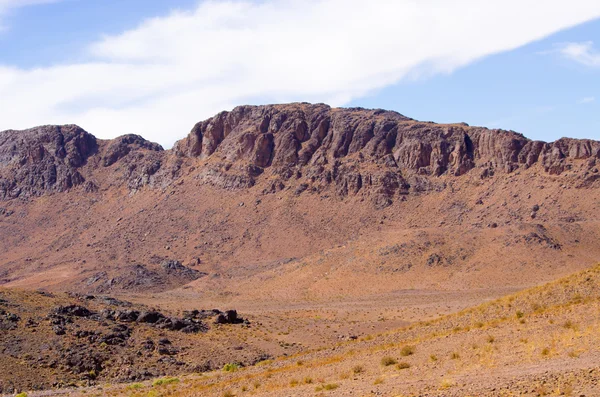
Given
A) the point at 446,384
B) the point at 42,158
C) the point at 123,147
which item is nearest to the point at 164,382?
the point at 446,384

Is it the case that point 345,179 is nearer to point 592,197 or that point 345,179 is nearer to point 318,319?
point 592,197

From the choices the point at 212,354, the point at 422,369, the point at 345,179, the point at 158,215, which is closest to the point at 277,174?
the point at 345,179

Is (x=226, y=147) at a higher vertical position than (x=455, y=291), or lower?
higher

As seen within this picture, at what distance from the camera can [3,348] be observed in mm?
38719

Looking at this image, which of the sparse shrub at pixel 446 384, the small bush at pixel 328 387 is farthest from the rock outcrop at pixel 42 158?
the sparse shrub at pixel 446 384

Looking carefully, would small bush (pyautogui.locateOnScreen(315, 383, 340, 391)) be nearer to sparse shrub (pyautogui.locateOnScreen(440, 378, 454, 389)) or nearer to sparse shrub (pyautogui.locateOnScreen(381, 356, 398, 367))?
sparse shrub (pyautogui.locateOnScreen(381, 356, 398, 367))

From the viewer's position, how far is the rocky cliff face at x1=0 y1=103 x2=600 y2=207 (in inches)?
4643

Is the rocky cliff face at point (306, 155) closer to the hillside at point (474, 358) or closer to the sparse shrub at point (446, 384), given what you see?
the hillside at point (474, 358)

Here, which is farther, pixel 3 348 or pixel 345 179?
pixel 345 179

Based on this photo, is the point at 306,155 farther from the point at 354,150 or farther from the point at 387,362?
the point at 387,362

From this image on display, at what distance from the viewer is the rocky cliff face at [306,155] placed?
387 feet

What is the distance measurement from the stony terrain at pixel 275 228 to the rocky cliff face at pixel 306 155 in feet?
1.19

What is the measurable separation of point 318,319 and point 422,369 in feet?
149

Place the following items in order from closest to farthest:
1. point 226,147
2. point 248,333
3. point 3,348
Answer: point 3,348 < point 248,333 < point 226,147
